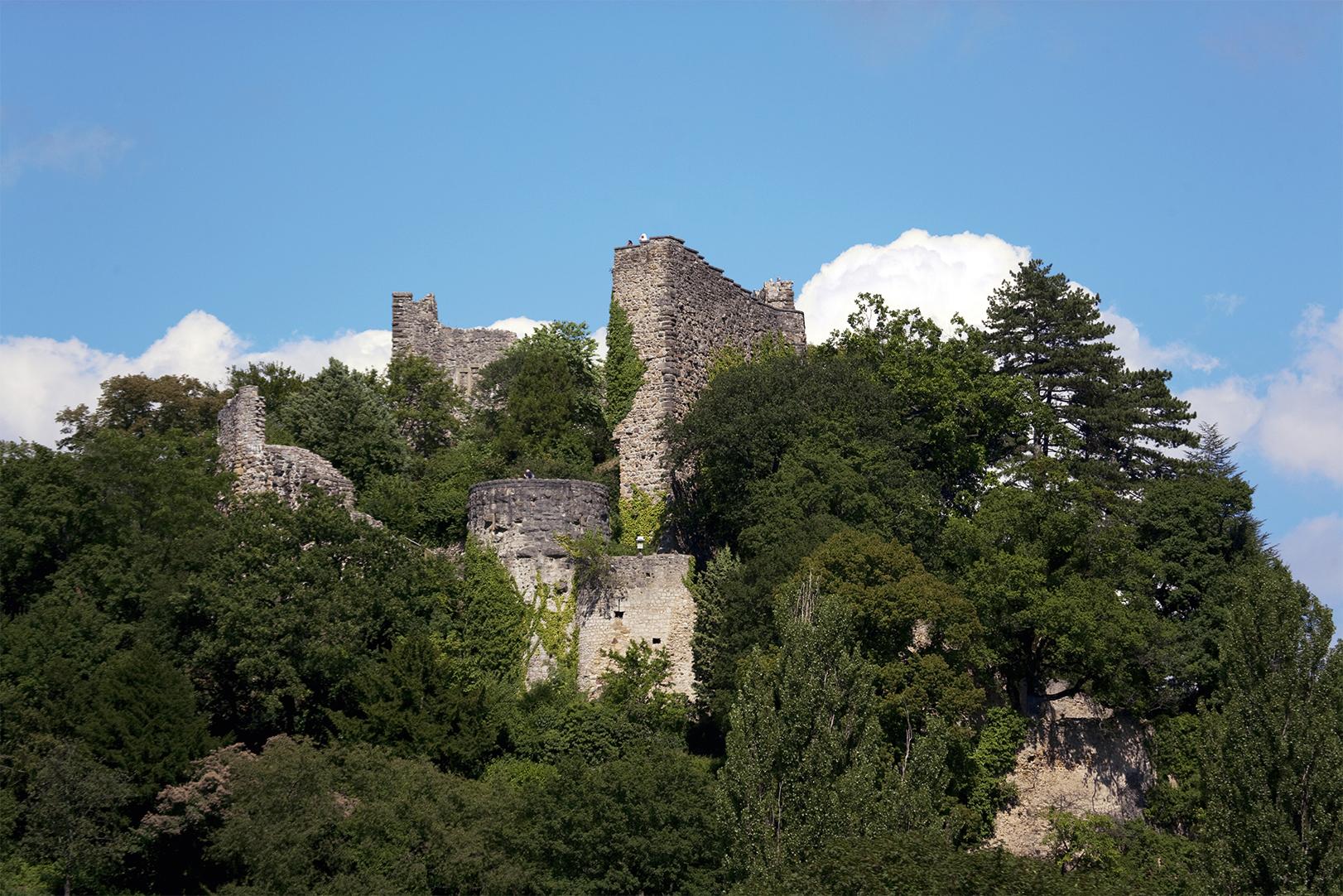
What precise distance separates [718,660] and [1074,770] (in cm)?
671

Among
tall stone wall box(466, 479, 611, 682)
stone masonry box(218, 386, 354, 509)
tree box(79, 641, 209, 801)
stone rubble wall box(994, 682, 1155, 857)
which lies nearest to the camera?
tree box(79, 641, 209, 801)

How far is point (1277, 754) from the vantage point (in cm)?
3027

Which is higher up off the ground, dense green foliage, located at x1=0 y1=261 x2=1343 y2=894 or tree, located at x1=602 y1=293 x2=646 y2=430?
tree, located at x1=602 y1=293 x2=646 y2=430

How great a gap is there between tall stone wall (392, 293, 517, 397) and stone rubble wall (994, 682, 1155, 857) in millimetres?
24766

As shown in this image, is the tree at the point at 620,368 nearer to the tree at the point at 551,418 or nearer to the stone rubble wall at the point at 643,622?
the tree at the point at 551,418

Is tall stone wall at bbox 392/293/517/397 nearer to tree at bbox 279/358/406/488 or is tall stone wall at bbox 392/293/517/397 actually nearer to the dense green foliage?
tree at bbox 279/358/406/488

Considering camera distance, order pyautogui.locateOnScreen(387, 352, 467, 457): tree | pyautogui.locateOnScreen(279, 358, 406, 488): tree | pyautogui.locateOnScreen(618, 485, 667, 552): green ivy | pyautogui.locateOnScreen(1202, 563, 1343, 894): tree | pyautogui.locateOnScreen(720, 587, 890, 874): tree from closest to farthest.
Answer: pyautogui.locateOnScreen(1202, 563, 1343, 894): tree
pyautogui.locateOnScreen(720, 587, 890, 874): tree
pyautogui.locateOnScreen(618, 485, 667, 552): green ivy
pyautogui.locateOnScreen(279, 358, 406, 488): tree
pyautogui.locateOnScreen(387, 352, 467, 457): tree

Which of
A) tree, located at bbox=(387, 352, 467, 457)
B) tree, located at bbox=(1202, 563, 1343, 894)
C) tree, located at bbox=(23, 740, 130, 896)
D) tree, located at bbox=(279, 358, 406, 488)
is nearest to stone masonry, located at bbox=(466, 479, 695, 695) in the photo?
tree, located at bbox=(279, 358, 406, 488)

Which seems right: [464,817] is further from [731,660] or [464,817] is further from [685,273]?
[685,273]

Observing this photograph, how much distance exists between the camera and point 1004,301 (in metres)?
45.3

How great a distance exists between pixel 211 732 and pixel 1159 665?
16.9 metres

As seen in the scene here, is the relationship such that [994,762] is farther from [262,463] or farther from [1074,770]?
[262,463]

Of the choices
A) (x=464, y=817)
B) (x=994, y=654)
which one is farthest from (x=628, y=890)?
(x=994, y=654)

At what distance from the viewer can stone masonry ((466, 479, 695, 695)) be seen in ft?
120
